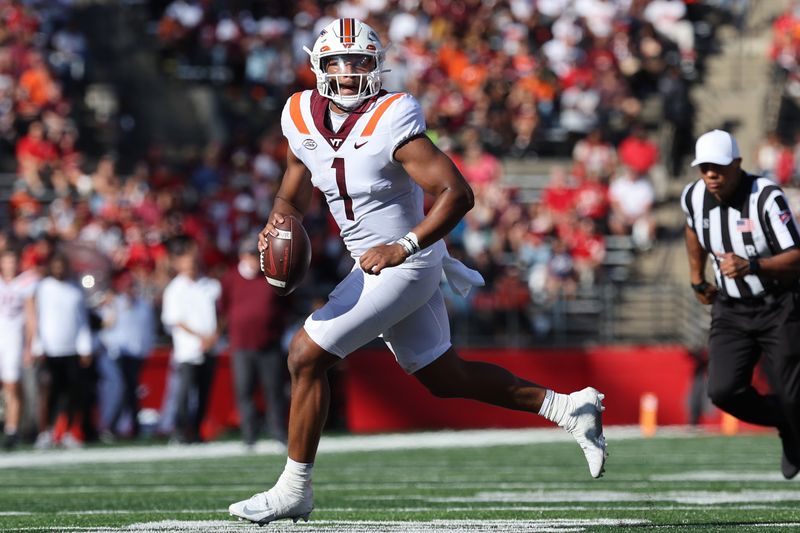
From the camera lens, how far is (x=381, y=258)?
5348mm

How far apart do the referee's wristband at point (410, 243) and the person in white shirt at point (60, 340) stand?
8318mm

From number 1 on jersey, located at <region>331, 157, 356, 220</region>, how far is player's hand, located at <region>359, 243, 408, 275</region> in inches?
11.1

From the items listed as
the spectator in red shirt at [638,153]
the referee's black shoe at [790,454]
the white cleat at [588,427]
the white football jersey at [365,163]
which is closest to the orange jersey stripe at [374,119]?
the white football jersey at [365,163]

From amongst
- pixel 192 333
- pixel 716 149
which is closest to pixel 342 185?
pixel 716 149

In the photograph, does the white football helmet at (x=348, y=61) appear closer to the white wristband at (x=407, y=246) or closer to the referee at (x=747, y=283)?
the white wristband at (x=407, y=246)

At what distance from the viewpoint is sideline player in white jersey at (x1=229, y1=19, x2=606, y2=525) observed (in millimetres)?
5430

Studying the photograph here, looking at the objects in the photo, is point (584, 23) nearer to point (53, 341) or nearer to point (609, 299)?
point (609, 299)

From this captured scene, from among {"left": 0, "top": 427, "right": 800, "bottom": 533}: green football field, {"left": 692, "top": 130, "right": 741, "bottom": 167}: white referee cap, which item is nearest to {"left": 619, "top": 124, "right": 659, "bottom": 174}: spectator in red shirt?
{"left": 0, "top": 427, "right": 800, "bottom": 533}: green football field

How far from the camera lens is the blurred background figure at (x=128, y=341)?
573 inches

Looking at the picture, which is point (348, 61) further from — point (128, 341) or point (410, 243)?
point (128, 341)

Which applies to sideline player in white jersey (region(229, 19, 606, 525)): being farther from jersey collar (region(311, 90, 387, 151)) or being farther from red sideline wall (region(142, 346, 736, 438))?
red sideline wall (region(142, 346, 736, 438))

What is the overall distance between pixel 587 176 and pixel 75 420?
21.8ft

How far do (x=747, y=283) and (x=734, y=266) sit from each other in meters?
0.32

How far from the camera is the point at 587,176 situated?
57.4 feet
